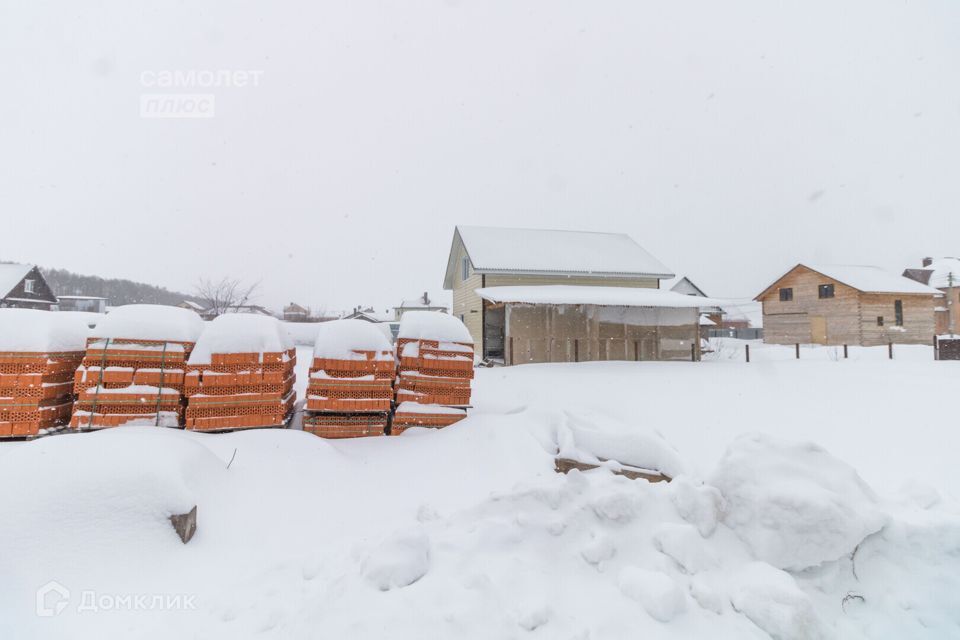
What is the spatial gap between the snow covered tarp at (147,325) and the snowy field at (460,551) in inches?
84.7

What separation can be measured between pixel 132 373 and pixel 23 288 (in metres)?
43.8

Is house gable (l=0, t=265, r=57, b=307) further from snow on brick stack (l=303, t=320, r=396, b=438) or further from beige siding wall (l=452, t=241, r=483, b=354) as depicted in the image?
snow on brick stack (l=303, t=320, r=396, b=438)

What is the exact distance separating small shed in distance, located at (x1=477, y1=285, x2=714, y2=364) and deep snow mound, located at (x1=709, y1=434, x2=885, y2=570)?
39.2 ft

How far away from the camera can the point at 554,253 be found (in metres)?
20.2

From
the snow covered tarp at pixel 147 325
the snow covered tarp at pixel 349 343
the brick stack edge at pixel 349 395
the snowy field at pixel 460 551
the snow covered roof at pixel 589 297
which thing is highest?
the snow covered roof at pixel 589 297

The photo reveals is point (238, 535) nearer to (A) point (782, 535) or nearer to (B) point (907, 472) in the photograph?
(A) point (782, 535)

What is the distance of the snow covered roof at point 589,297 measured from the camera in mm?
14844

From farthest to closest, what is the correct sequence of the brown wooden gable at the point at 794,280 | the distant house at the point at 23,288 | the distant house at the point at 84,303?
the distant house at the point at 84,303
the distant house at the point at 23,288
the brown wooden gable at the point at 794,280

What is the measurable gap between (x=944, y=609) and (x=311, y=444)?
20.9 ft

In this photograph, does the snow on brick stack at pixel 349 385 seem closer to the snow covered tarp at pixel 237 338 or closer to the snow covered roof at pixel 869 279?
the snow covered tarp at pixel 237 338

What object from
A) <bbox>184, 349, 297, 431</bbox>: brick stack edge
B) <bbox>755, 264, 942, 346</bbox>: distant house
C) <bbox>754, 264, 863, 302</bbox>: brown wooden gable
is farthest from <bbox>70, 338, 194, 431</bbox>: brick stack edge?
<bbox>755, 264, 942, 346</bbox>: distant house

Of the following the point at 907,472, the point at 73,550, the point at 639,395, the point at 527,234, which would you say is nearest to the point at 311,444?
the point at 73,550

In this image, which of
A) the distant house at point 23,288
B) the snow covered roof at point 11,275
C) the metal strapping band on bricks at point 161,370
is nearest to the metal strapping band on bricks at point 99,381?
the metal strapping band on bricks at point 161,370

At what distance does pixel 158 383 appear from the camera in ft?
18.0
